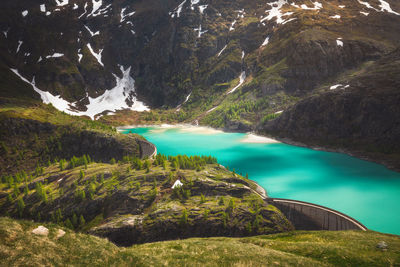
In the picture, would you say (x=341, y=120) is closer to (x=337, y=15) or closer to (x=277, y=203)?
(x=277, y=203)

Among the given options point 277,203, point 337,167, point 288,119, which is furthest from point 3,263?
point 288,119

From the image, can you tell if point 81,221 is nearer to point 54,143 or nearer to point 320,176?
point 54,143

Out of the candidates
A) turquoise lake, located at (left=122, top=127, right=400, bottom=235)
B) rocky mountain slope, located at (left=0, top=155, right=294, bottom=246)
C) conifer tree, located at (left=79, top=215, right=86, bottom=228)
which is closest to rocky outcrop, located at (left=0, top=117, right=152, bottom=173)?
rocky mountain slope, located at (left=0, top=155, right=294, bottom=246)

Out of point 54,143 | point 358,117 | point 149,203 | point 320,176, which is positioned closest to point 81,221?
point 149,203

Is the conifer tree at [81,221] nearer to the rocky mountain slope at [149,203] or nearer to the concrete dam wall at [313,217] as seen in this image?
the rocky mountain slope at [149,203]

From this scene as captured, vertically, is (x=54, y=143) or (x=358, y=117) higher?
(x=358, y=117)

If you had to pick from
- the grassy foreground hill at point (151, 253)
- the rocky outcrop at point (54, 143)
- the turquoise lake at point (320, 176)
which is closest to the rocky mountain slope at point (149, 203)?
the turquoise lake at point (320, 176)
